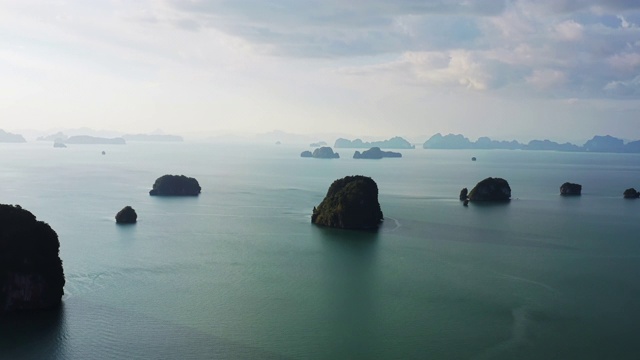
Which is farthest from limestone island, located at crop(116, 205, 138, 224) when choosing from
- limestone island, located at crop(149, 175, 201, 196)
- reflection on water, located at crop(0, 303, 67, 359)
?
reflection on water, located at crop(0, 303, 67, 359)

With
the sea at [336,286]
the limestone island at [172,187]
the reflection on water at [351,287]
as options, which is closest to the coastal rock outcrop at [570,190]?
the sea at [336,286]

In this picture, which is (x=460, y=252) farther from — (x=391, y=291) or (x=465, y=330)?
(x=465, y=330)

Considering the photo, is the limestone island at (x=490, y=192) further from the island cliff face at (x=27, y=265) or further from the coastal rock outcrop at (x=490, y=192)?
the island cliff face at (x=27, y=265)

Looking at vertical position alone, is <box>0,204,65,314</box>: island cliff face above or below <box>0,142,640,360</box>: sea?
above

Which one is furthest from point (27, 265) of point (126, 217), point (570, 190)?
point (570, 190)

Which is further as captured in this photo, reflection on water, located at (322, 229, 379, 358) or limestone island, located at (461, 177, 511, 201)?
limestone island, located at (461, 177, 511, 201)

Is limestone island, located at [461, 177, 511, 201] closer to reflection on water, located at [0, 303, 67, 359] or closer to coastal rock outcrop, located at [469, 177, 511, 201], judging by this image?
coastal rock outcrop, located at [469, 177, 511, 201]
